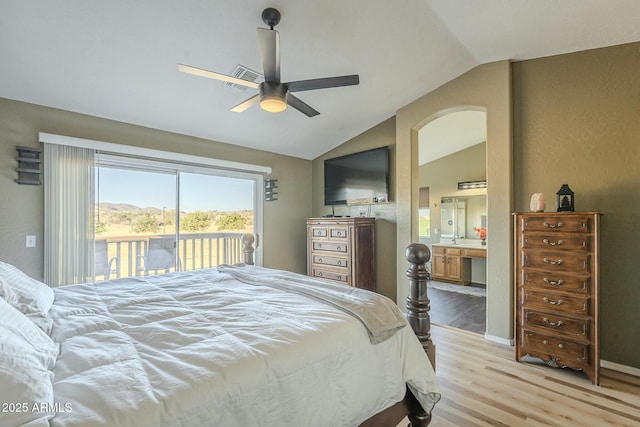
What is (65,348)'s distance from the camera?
39.9 inches

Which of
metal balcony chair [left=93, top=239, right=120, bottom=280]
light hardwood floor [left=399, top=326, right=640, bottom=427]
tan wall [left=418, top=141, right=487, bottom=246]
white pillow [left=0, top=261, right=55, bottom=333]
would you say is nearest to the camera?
white pillow [left=0, top=261, right=55, bottom=333]

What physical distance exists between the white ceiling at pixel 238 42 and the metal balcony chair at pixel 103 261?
1.39 metres

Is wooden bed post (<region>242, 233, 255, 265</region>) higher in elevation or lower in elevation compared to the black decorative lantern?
lower

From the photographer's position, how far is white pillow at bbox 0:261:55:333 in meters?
1.23

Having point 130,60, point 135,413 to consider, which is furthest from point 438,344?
point 130,60

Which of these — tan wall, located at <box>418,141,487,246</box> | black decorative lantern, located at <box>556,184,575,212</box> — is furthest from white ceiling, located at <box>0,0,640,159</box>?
tan wall, located at <box>418,141,487,246</box>

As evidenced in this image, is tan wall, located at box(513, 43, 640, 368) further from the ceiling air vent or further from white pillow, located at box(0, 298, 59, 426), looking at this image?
white pillow, located at box(0, 298, 59, 426)

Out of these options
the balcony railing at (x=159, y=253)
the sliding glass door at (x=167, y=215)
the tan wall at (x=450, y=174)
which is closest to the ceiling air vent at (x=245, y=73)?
the sliding glass door at (x=167, y=215)

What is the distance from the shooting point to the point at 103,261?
3.23 m

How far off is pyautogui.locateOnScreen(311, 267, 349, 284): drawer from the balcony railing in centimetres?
123

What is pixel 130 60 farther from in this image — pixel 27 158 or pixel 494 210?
pixel 494 210

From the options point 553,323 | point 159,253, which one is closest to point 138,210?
point 159,253

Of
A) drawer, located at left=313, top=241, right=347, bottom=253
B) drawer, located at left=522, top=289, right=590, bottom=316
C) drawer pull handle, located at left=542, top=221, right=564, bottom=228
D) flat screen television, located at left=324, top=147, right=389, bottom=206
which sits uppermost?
flat screen television, located at left=324, top=147, right=389, bottom=206

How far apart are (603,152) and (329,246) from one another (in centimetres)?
300
